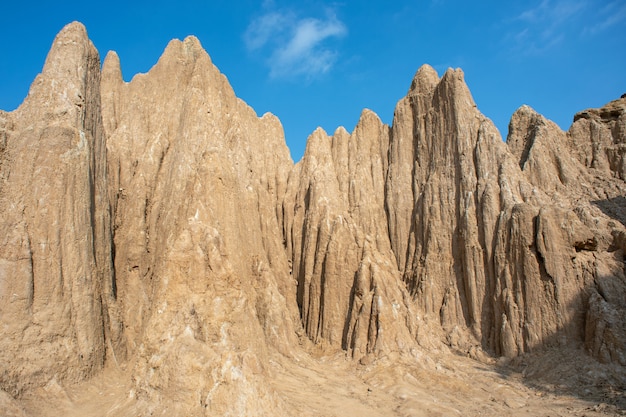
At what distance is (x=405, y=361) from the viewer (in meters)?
19.9

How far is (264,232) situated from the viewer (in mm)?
26281

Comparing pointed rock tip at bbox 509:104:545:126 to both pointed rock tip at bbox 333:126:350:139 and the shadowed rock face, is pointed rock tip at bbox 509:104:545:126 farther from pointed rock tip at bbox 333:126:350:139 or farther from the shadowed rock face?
pointed rock tip at bbox 333:126:350:139

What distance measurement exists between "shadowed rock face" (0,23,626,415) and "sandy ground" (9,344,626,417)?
2.41 feet

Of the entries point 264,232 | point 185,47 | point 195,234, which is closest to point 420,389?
point 195,234

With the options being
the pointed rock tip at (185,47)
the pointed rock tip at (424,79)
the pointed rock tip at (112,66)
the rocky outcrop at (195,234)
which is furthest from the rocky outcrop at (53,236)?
the pointed rock tip at (424,79)

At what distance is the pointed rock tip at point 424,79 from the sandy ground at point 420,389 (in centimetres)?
1606

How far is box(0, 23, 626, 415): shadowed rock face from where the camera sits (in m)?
14.5

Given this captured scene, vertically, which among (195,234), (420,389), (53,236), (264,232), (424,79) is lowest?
(420,389)

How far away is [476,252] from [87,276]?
16.8m

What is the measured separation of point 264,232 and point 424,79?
13574 millimetres

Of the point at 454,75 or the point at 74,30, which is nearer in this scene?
the point at 74,30

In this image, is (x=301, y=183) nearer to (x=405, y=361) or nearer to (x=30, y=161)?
(x=405, y=361)

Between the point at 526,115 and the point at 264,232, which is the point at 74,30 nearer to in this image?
the point at 264,232

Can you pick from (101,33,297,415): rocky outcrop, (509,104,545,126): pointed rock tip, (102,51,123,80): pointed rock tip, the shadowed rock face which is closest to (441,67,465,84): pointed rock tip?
the shadowed rock face
